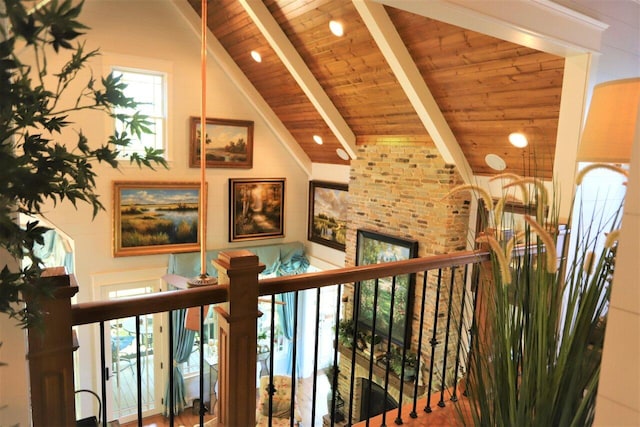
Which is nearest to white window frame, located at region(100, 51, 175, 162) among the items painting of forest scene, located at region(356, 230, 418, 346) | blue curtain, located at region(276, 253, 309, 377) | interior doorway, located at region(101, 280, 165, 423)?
interior doorway, located at region(101, 280, 165, 423)

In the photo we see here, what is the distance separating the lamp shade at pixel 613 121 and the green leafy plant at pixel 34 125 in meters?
1.88

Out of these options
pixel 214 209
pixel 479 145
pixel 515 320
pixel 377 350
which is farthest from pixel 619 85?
pixel 214 209

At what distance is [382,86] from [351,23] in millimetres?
819

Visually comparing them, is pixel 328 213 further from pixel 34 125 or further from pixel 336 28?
pixel 34 125

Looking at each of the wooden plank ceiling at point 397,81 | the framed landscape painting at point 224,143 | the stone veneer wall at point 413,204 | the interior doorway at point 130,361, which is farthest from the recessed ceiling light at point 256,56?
the interior doorway at point 130,361

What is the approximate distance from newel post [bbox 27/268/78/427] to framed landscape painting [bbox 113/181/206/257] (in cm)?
490

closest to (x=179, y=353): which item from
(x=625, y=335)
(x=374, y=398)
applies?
(x=374, y=398)

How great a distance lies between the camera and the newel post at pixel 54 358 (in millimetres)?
1239

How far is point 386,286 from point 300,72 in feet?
9.49

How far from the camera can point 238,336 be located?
5.37 feet

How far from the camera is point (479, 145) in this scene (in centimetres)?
447

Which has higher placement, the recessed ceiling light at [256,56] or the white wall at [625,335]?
the recessed ceiling light at [256,56]

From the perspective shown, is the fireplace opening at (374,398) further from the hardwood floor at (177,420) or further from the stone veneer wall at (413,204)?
the hardwood floor at (177,420)

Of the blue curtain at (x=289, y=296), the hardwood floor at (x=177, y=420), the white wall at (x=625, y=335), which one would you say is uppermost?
the white wall at (x=625, y=335)
